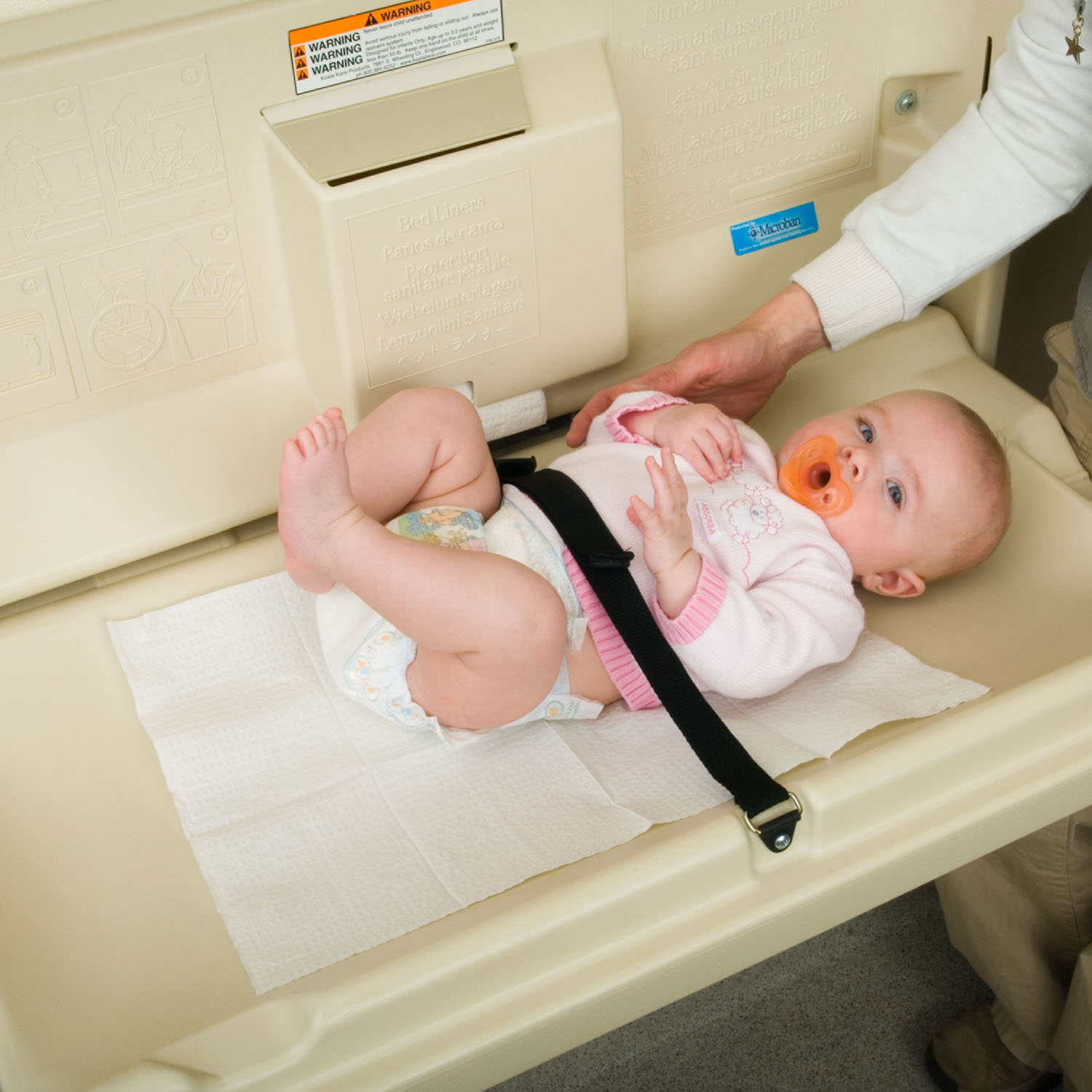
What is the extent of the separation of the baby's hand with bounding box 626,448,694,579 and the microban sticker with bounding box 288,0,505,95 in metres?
0.35

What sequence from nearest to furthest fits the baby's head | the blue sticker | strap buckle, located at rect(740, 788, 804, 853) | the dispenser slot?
1. strap buckle, located at rect(740, 788, 804, 853)
2. the dispenser slot
3. the baby's head
4. the blue sticker

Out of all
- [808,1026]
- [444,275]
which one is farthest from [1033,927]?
[444,275]

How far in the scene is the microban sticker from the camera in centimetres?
86

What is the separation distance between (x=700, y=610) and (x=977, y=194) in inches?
18.4

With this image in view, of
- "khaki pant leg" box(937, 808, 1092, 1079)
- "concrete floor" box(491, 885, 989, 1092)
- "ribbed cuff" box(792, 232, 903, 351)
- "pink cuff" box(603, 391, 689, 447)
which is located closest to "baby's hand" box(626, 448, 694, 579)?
"pink cuff" box(603, 391, 689, 447)

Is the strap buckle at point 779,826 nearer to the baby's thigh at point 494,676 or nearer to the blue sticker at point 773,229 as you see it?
the baby's thigh at point 494,676

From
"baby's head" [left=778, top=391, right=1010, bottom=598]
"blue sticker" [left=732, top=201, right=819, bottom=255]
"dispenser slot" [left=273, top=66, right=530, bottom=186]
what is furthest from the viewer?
"blue sticker" [left=732, top=201, right=819, bottom=255]

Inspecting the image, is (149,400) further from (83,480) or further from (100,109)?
(100,109)

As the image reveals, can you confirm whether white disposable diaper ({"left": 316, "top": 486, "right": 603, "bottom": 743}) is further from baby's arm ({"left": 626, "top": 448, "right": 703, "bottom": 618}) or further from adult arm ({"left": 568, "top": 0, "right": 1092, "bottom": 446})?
adult arm ({"left": 568, "top": 0, "right": 1092, "bottom": 446})

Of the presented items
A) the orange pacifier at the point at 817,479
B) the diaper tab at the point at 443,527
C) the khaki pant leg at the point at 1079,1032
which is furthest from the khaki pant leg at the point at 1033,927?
the diaper tab at the point at 443,527

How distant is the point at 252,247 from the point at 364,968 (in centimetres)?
55

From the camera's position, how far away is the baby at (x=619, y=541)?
84 centimetres

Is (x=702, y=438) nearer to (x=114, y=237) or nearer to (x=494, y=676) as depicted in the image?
(x=494, y=676)

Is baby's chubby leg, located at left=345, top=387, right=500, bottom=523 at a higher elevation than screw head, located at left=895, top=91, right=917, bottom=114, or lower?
lower
